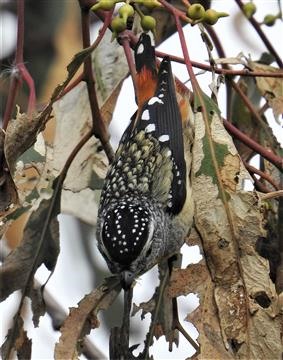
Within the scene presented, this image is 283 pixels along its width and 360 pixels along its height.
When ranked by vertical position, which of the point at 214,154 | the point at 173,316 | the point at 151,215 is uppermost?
the point at 214,154

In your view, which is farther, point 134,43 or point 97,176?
point 97,176

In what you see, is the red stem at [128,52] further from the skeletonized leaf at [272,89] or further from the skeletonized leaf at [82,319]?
the skeletonized leaf at [82,319]

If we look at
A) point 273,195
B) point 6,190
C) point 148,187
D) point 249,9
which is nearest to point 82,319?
point 6,190

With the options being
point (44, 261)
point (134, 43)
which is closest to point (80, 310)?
point (44, 261)

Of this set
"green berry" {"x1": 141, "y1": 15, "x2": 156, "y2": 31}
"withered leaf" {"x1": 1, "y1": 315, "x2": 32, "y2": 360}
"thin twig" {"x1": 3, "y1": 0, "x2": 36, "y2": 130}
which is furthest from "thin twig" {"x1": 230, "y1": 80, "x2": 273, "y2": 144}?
"withered leaf" {"x1": 1, "y1": 315, "x2": 32, "y2": 360}

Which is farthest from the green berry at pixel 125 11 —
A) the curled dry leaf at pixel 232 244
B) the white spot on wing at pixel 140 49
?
the curled dry leaf at pixel 232 244

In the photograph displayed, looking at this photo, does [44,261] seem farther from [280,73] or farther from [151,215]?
[280,73]
